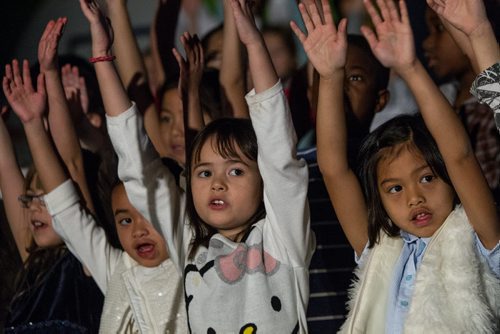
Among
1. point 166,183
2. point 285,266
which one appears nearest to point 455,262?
point 285,266

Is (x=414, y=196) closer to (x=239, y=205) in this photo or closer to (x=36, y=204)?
(x=239, y=205)

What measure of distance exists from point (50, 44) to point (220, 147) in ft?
1.95

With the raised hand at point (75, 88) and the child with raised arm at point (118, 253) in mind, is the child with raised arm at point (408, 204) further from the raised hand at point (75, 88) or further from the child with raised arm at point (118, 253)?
the raised hand at point (75, 88)

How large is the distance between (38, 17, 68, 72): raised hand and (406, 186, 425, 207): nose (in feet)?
3.06

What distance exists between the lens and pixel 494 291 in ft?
6.64

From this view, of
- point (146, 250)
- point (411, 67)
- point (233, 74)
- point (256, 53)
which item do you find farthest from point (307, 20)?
point (146, 250)

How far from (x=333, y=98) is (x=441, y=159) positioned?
235mm

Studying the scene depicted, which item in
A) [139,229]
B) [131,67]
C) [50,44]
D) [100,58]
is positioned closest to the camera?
[100,58]

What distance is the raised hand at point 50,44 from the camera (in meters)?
2.57

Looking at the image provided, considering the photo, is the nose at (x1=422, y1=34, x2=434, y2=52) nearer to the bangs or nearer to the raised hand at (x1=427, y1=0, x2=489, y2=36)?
the bangs

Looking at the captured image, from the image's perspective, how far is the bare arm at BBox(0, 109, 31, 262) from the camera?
9.25ft

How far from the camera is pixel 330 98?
6.93 ft

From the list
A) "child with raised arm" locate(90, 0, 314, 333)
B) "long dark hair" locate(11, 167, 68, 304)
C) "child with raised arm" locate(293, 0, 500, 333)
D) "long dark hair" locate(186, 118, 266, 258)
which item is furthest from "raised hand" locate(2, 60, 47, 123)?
"child with raised arm" locate(293, 0, 500, 333)

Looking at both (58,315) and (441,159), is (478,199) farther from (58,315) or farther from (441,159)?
(58,315)
